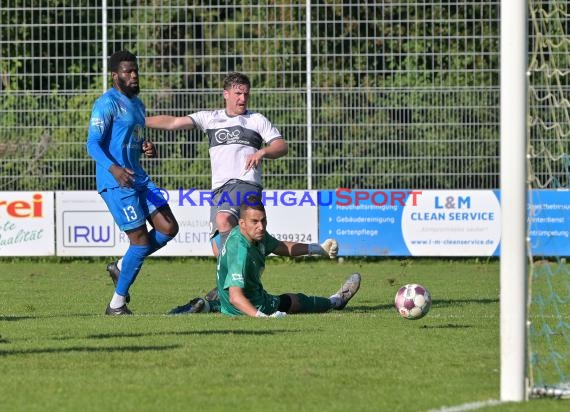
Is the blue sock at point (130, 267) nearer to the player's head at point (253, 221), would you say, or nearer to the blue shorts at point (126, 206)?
the blue shorts at point (126, 206)

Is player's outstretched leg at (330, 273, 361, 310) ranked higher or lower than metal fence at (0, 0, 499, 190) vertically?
lower

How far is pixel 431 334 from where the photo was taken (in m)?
9.91

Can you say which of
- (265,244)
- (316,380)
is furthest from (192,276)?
(316,380)

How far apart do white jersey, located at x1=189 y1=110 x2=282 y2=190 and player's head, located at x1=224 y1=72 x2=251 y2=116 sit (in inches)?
2.7

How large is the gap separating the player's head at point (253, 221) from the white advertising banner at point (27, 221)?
39.4 feet

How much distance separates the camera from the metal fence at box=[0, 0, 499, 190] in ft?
74.2

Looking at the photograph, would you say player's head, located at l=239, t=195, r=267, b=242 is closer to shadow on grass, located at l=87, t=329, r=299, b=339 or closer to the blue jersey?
shadow on grass, located at l=87, t=329, r=299, b=339

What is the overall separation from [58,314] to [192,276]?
23.6ft

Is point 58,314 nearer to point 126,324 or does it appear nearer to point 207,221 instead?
point 126,324

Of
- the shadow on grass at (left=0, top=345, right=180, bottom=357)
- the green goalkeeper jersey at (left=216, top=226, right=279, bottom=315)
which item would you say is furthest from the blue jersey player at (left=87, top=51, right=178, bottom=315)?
the shadow on grass at (left=0, top=345, right=180, bottom=357)

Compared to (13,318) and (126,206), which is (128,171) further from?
(13,318)

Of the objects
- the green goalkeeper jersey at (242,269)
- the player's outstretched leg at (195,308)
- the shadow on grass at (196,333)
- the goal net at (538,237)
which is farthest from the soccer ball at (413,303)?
the player's outstretched leg at (195,308)

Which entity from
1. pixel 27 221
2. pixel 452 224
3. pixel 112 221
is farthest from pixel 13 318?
pixel 452 224

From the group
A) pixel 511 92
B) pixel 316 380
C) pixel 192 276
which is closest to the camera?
pixel 511 92
